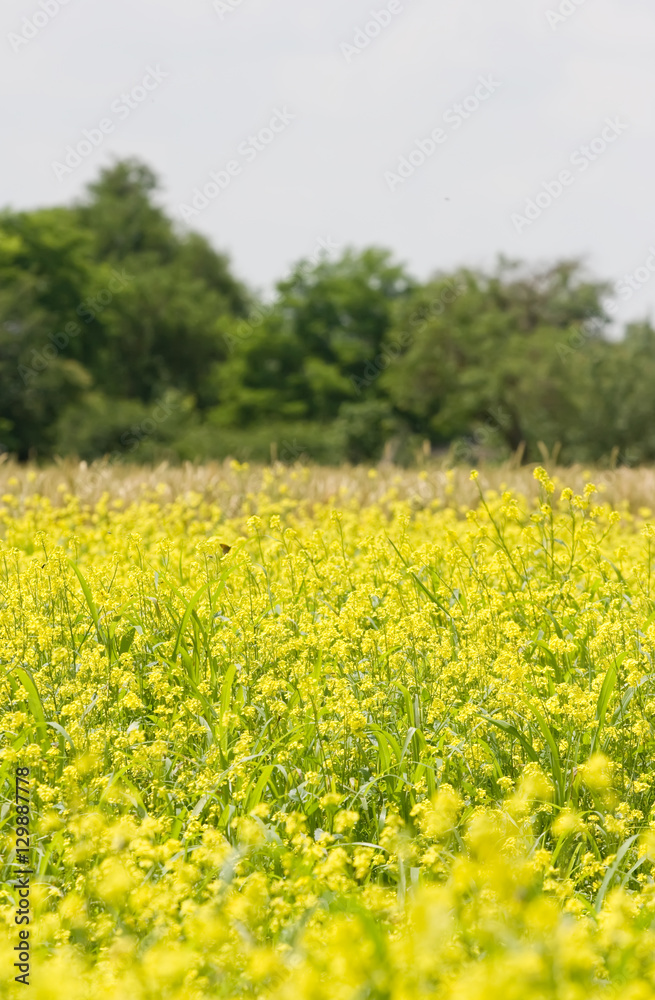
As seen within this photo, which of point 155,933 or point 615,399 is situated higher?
point 615,399

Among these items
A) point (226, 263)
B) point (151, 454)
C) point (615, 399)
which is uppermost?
point (226, 263)

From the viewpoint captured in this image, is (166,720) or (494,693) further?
(494,693)

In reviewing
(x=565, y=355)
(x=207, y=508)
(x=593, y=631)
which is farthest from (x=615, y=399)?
(x=593, y=631)

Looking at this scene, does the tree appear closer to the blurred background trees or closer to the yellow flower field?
the blurred background trees

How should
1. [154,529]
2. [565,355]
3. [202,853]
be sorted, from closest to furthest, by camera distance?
[202,853], [154,529], [565,355]

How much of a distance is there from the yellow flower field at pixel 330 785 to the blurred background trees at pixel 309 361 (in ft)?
61.6

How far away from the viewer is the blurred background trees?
96.6ft

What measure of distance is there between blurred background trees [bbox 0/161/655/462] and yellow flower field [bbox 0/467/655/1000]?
1879 cm

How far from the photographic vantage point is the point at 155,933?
2.00 metres

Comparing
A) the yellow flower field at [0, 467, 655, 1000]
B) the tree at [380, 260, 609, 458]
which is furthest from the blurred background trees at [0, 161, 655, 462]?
the yellow flower field at [0, 467, 655, 1000]

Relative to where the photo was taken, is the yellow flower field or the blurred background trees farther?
the blurred background trees

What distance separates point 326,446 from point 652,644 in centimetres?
3280

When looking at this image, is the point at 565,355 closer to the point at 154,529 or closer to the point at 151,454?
the point at 151,454

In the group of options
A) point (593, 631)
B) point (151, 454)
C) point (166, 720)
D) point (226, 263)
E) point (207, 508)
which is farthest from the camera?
point (226, 263)
